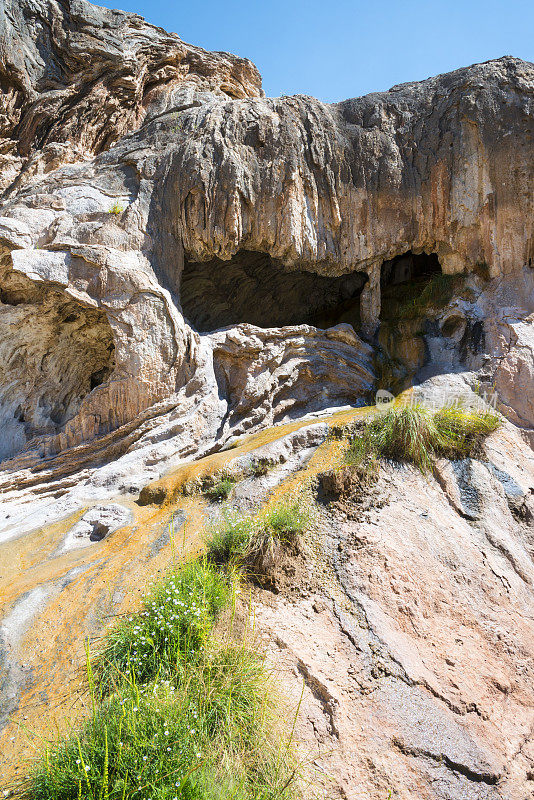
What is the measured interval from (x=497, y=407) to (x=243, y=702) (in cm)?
588

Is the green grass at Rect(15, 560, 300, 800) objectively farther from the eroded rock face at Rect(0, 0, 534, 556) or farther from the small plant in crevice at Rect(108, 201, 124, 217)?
the small plant in crevice at Rect(108, 201, 124, 217)

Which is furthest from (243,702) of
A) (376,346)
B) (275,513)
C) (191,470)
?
(376,346)

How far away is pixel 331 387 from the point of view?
8.80 m

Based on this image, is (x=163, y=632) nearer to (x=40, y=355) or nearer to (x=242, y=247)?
(x=40, y=355)

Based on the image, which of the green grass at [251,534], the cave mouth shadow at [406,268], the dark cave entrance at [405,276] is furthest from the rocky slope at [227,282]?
the cave mouth shadow at [406,268]

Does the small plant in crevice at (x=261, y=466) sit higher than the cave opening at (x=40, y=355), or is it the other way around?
the cave opening at (x=40, y=355)

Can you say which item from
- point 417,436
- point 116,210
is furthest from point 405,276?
point 417,436

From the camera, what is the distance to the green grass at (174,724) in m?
2.73

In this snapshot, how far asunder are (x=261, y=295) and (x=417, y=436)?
702 centimetres

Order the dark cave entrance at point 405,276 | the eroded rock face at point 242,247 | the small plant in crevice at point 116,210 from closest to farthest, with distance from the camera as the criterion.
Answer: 1. the eroded rock face at point 242,247
2. the small plant in crevice at point 116,210
3. the dark cave entrance at point 405,276

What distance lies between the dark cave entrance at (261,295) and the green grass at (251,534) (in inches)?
256

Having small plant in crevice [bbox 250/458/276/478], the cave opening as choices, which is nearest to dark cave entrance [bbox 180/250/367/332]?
the cave opening

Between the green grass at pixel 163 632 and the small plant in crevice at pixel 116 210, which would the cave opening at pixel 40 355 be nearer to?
the small plant in crevice at pixel 116 210

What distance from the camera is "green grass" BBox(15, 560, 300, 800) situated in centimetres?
273
